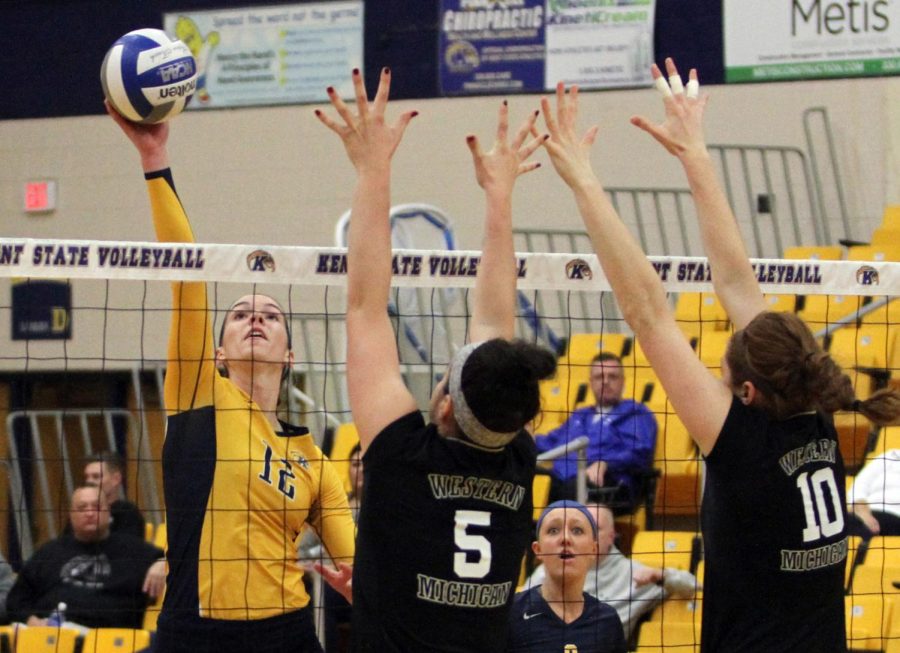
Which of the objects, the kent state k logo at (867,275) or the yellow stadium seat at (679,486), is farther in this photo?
the yellow stadium seat at (679,486)

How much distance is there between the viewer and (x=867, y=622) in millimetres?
6270

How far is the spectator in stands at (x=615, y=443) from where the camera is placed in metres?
8.05

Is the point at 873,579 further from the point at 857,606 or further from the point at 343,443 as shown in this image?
the point at 343,443

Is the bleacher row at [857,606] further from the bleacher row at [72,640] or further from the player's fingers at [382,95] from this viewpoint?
the player's fingers at [382,95]

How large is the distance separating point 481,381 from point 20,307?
34.1 feet

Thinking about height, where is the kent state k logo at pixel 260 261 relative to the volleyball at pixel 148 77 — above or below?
below

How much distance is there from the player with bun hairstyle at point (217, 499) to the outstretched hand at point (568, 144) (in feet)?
4.06

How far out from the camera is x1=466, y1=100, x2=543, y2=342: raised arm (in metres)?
3.48

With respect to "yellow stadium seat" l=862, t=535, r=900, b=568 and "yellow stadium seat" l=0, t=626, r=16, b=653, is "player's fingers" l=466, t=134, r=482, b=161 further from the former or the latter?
"yellow stadium seat" l=0, t=626, r=16, b=653

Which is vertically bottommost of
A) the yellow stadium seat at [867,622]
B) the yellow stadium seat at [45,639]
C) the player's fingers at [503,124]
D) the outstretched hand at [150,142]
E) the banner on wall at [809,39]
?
the yellow stadium seat at [45,639]

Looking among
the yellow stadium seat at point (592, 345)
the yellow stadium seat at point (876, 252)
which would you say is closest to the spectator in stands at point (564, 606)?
the yellow stadium seat at point (592, 345)

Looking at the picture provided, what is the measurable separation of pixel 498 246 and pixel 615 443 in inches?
190

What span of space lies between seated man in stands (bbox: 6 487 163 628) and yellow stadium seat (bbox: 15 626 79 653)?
14 cm

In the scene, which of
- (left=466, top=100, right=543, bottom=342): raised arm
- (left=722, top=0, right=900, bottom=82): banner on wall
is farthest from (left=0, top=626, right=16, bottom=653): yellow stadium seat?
(left=722, top=0, right=900, bottom=82): banner on wall
